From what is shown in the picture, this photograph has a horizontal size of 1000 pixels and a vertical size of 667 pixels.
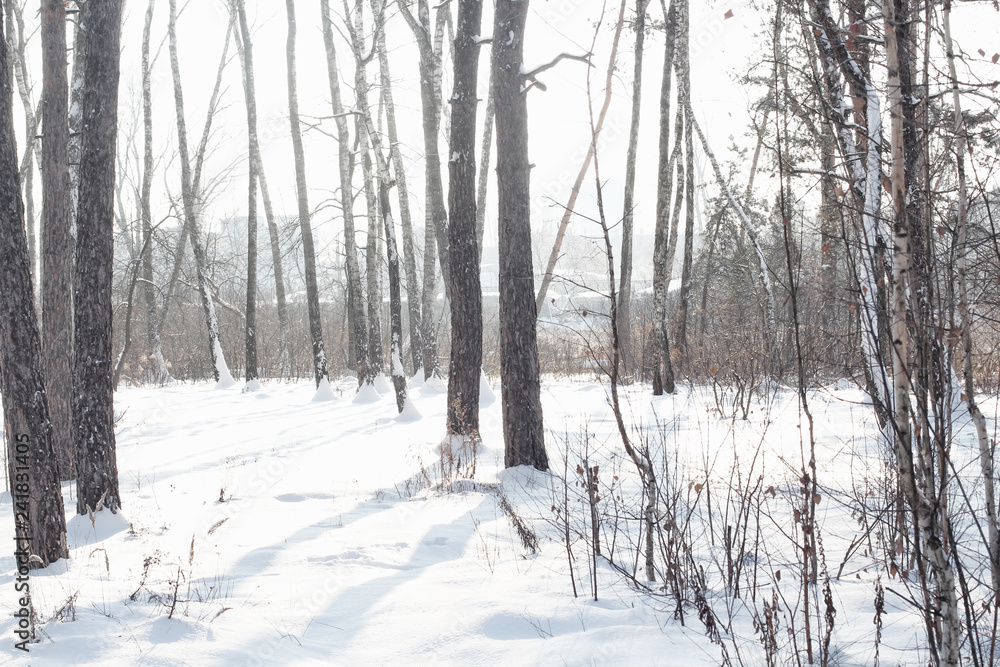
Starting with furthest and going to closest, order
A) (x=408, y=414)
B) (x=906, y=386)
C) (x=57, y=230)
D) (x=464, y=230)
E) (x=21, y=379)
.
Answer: (x=408, y=414) < (x=464, y=230) < (x=57, y=230) < (x=21, y=379) < (x=906, y=386)

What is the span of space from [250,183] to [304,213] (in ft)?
7.45

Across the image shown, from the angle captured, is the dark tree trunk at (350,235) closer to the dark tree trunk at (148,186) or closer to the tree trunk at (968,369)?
the dark tree trunk at (148,186)

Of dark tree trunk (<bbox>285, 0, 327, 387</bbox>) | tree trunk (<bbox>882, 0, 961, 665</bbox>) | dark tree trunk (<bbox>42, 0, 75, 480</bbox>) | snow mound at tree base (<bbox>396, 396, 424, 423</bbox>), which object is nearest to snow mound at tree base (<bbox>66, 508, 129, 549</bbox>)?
dark tree trunk (<bbox>42, 0, 75, 480</bbox>)

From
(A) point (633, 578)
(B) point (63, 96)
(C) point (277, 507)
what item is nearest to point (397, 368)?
(C) point (277, 507)

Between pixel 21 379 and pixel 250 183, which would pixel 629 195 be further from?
pixel 21 379

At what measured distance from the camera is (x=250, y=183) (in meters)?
14.9

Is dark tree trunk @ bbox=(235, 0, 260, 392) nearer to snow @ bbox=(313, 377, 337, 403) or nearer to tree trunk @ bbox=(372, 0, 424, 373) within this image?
snow @ bbox=(313, 377, 337, 403)

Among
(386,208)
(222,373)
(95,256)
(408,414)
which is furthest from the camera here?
(222,373)

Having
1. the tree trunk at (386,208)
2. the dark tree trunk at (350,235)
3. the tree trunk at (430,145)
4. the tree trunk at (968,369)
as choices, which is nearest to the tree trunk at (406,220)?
the tree trunk at (430,145)

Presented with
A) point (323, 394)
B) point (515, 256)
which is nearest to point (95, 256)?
point (515, 256)

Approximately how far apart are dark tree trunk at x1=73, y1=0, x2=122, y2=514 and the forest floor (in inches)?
18.6

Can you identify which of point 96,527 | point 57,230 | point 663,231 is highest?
point 663,231

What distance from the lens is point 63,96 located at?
571 centimetres

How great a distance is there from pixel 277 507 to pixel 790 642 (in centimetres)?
378
